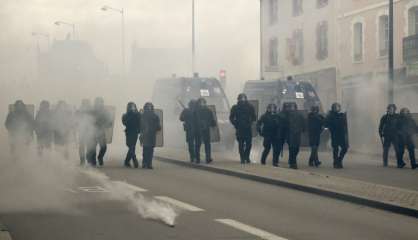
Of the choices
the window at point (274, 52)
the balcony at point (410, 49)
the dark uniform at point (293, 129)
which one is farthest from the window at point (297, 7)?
the dark uniform at point (293, 129)

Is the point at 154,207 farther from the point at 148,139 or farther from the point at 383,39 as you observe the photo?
the point at 383,39

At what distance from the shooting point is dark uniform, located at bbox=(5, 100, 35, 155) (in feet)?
65.3

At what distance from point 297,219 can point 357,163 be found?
1201 cm

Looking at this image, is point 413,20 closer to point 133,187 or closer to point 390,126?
point 390,126

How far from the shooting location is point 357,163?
79.4ft

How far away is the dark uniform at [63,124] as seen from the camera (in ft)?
72.0

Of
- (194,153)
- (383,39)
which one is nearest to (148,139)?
(194,153)

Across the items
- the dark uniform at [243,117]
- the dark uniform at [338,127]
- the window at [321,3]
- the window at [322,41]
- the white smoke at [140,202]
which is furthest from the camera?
the window at [322,41]

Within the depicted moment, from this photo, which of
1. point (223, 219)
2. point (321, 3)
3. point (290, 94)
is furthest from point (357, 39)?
point (223, 219)

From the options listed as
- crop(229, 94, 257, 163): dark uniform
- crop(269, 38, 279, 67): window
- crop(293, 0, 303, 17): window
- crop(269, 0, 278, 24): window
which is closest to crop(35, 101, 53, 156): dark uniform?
crop(229, 94, 257, 163): dark uniform

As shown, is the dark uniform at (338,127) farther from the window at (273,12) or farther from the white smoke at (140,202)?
the window at (273,12)

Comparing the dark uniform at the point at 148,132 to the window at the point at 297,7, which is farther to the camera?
the window at the point at 297,7

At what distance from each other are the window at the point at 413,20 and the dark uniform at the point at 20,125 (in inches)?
712

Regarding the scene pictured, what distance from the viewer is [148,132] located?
2206cm
